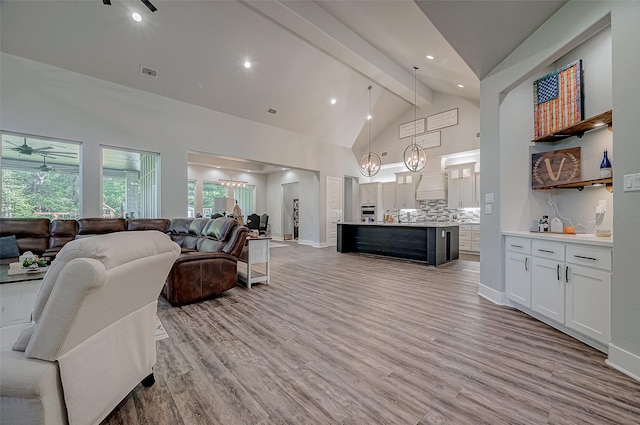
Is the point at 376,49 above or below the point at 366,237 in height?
above

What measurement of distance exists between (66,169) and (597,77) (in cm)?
762

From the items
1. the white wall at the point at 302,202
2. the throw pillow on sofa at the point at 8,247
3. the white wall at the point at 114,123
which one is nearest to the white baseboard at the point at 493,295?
the white wall at the point at 302,202

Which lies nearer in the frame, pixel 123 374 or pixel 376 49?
pixel 123 374

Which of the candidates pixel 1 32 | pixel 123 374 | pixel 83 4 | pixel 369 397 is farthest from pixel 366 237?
pixel 1 32

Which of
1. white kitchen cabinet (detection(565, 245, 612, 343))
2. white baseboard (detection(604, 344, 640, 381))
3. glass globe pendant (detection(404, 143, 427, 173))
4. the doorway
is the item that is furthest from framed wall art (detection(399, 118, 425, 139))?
white baseboard (detection(604, 344, 640, 381))

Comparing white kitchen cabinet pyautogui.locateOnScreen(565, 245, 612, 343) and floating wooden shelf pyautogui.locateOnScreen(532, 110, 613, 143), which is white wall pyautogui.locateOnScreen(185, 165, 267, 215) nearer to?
floating wooden shelf pyautogui.locateOnScreen(532, 110, 613, 143)

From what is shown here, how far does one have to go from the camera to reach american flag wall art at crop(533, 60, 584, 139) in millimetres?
2686

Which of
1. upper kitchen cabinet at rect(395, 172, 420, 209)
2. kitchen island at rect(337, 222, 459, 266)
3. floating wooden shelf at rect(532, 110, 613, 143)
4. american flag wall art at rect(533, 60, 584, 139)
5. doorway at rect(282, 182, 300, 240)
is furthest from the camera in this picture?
doorway at rect(282, 182, 300, 240)

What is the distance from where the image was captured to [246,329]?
2.53m

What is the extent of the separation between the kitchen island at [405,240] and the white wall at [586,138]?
6.52ft

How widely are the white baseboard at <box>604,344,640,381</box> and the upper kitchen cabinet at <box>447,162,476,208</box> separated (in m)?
6.04

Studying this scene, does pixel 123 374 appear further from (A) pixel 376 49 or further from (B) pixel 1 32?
(A) pixel 376 49

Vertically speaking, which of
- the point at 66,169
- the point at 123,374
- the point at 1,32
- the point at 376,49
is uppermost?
the point at 376,49

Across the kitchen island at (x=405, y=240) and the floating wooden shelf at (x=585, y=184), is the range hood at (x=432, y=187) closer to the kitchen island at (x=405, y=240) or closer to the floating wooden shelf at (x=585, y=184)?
the kitchen island at (x=405, y=240)
